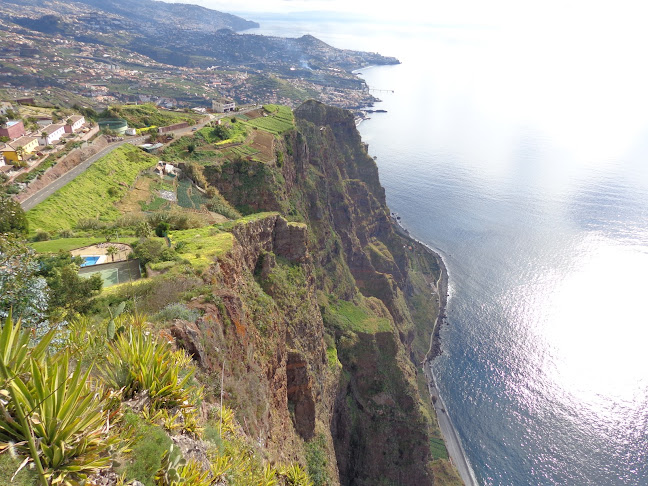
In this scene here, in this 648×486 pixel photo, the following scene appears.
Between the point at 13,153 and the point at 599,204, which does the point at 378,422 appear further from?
the point at 599,204

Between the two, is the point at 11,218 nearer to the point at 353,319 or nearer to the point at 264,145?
the point at 264,145

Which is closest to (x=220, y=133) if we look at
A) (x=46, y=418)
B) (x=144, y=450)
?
(x=144, y=450)

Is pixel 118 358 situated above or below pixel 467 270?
above

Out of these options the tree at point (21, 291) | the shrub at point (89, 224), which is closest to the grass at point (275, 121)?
the shrub at point (89, 224)

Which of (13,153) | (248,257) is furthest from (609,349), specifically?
(13,153)

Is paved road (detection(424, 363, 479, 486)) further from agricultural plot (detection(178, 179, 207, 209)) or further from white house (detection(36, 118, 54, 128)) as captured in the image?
white house (detection(36, 118, 54, 128))

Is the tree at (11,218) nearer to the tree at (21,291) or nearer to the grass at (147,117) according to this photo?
the tree at (21,291)
